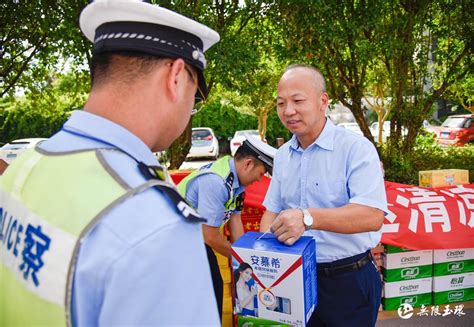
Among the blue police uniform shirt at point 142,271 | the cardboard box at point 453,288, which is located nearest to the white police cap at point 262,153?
the blue police uniform shirt at point 142,271

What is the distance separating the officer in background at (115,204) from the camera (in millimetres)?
741

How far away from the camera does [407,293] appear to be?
421cm

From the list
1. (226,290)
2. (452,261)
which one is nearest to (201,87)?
(226,290)

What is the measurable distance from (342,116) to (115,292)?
31162 mm

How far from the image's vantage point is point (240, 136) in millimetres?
19906

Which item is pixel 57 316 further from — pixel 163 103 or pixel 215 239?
pixel 215 239

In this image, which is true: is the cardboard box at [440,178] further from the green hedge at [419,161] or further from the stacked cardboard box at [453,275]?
the green hedge at [419,161]

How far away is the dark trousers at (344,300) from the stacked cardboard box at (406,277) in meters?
2.09

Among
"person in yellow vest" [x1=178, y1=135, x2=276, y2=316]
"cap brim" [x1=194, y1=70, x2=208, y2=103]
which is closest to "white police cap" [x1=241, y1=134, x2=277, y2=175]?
"person in yellow vest" [x1=178, y1=135, x2=276, y2=316]

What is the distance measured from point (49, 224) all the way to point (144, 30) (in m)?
0.46

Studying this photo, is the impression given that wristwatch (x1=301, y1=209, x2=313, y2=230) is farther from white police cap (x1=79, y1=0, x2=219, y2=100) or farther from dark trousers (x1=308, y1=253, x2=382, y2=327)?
white police cap (x1=79, y1=0, x2=219, y2=100)

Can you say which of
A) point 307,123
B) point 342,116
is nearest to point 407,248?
point 307,123

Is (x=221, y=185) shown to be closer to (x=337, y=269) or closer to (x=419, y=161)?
(x=337, y=269)

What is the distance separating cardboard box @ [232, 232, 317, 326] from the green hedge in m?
6.83
